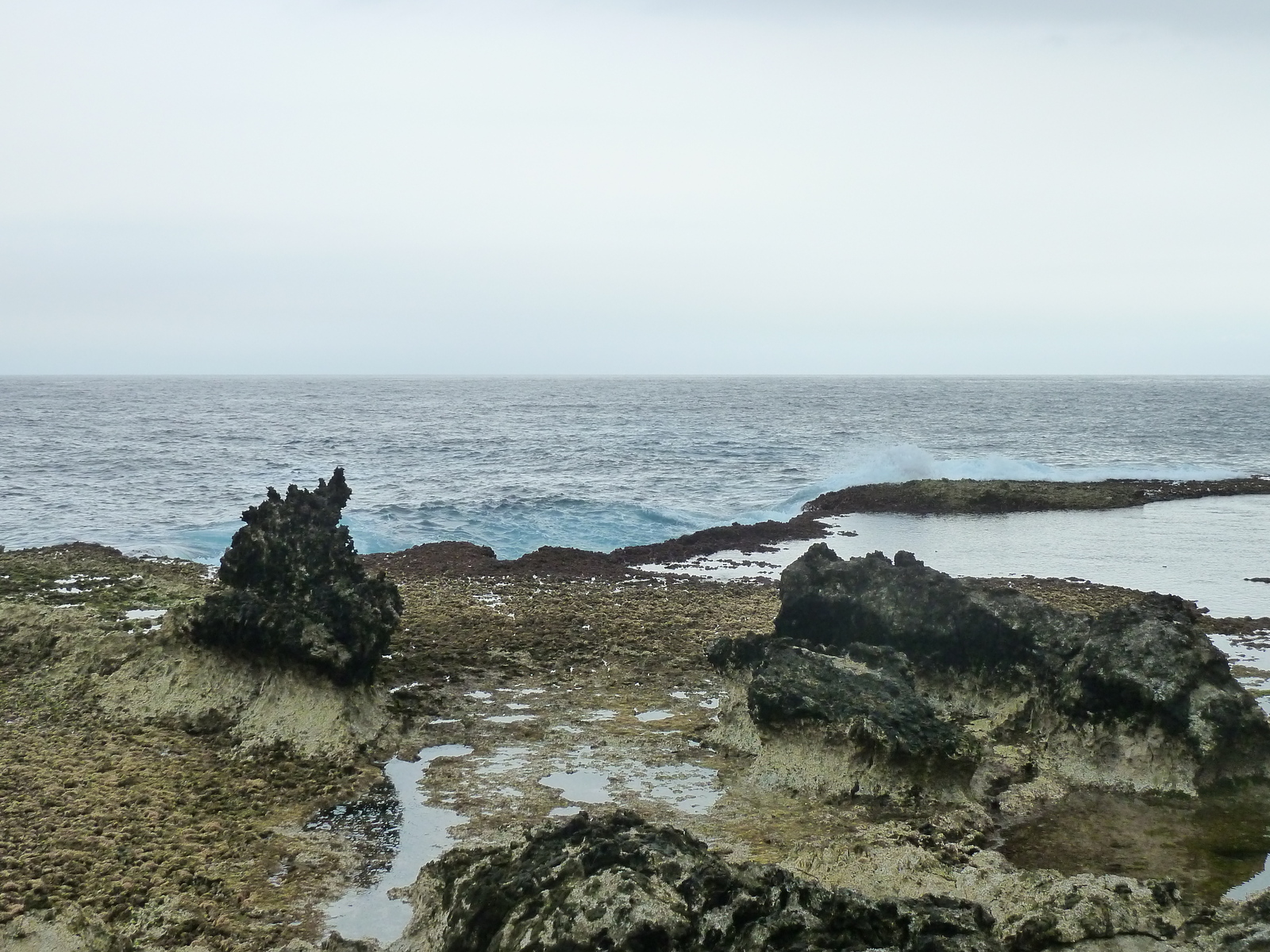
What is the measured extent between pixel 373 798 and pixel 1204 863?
275 inches

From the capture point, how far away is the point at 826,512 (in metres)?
32.2

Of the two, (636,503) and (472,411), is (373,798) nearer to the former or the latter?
(636,503)

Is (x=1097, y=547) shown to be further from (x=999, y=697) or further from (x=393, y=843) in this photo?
(x=393, y=843)

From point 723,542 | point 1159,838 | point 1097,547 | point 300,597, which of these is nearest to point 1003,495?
point 1097,547

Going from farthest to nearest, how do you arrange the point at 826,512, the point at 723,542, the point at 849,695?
the point at 826,512
the point at 723,542
the point at 849,695

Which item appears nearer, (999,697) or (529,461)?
(999,697)

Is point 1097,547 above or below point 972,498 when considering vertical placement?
below

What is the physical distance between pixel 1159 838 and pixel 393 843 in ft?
21.1

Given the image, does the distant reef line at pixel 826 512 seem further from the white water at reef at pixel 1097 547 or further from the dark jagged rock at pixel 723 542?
the white water at reef at pixel 1097 547

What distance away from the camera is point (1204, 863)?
7.90m

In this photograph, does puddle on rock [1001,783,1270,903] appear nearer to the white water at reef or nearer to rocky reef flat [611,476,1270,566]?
the white water at reef

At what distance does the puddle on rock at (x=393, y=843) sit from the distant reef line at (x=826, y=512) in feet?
38.6

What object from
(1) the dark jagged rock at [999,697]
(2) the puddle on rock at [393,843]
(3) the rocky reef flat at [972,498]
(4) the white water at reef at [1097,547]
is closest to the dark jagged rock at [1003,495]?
(3) the rocky reef flat at [972,498]

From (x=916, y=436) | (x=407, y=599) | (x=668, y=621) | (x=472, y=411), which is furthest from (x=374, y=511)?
(x=472, y=411)
